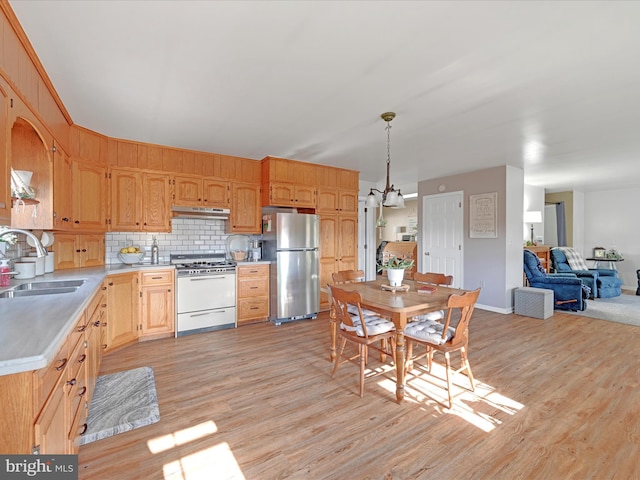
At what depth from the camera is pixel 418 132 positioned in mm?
3461

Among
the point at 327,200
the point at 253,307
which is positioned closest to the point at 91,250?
the point at 253,307

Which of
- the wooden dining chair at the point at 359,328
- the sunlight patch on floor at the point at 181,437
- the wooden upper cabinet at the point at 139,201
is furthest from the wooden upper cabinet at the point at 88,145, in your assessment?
the wooden dining chair at the point at 359,328

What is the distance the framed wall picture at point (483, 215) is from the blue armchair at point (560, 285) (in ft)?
3.68

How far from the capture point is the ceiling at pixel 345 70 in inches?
65.9

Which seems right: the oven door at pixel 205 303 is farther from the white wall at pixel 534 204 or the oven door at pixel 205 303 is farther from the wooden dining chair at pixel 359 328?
the white wall at pixel 534 204

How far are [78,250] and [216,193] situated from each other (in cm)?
175

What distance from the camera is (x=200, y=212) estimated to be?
4172 mm

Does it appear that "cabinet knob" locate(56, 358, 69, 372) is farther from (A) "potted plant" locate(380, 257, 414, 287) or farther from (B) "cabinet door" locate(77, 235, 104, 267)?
(B) "cabinet door" locate(77, 235, 104, 267)

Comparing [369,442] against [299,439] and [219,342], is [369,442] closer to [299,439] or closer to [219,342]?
[299,439]

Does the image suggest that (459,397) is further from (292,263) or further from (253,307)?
(253,307)

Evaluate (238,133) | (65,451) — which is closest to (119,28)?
(238,133)

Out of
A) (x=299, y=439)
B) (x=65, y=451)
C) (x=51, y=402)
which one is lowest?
(x=299, y=439)

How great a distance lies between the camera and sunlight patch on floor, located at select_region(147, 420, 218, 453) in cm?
187

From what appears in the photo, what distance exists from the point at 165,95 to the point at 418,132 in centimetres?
261
